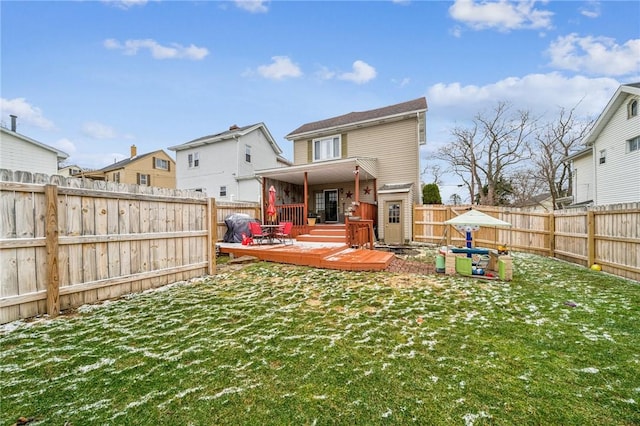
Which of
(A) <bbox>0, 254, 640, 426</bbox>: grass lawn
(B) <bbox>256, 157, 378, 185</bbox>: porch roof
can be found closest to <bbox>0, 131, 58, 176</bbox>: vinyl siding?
(B) <bbox>256, 157, 378, 185</bbox>: porch roof

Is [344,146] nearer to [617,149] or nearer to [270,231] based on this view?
[270,231]

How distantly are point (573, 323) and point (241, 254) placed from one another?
8.06 m

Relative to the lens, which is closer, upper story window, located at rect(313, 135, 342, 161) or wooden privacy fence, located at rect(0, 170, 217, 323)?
wooden privacy fence, located at rect(0, 170, 217, 323)

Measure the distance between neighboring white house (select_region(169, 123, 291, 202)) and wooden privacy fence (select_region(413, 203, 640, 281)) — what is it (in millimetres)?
11100

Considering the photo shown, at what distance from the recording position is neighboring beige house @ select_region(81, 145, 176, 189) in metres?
25.2

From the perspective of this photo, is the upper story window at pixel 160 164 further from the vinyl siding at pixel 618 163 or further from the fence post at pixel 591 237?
the vinyl siding at pixel 618 163

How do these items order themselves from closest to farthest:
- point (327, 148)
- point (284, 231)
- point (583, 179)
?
point (284, 231) < point (327, 148) < point (583, 179)

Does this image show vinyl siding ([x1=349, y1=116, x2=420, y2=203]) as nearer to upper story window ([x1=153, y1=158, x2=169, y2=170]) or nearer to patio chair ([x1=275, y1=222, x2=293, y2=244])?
patio chair ([x1=275, y1=222, x2=293, y2=244])

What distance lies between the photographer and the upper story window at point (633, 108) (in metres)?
12.3

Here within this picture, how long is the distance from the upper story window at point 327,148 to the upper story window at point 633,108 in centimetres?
1406

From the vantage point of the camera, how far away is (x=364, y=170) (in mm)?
12391

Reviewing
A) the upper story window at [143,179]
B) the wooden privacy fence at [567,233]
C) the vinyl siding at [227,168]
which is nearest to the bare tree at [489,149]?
the wooden privacy fence at [567,233]

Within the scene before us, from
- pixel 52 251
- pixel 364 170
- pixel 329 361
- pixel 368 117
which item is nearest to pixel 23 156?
pixel 52 251

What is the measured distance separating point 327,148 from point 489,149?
1943 centimetres
